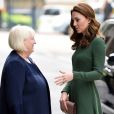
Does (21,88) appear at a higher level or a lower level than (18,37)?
lower

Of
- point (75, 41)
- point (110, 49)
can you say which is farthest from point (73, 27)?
point (110, 49)

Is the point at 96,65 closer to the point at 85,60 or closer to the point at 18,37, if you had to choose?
the point at 85,60

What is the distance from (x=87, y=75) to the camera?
171 inches

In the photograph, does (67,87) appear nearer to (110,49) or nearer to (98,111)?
(98,111)

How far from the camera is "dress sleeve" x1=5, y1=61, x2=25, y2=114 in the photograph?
13.6ft

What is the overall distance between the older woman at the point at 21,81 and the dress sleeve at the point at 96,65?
0.30 meters

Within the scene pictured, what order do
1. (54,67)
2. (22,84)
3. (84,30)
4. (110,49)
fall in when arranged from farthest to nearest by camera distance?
1. (54,67)
2. (110,49)
3. (84,30)
4. (22,84)

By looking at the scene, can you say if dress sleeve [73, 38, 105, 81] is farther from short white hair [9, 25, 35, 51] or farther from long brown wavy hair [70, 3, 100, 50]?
short white hair [9, 25, 35, 51]

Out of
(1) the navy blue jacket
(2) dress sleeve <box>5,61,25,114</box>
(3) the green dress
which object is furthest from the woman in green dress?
(2) dress sleeve <box>5,61,25,114</box>

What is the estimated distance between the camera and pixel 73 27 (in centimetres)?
456

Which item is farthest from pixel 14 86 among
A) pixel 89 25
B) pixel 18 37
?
pixel 89 25

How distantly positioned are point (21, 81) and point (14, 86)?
64mm

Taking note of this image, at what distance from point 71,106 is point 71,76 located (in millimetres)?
320

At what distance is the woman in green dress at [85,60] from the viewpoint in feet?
14.3
